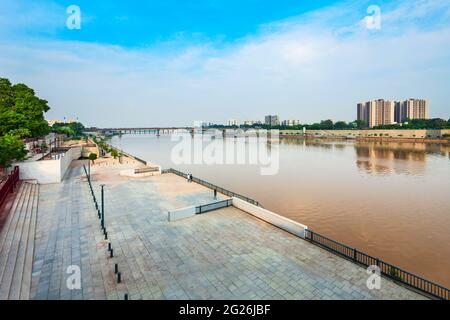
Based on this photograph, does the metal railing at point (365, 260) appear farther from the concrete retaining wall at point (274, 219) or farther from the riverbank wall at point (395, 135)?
the riverbank wall at point (395, 135)

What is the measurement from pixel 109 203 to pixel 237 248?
1192 cm

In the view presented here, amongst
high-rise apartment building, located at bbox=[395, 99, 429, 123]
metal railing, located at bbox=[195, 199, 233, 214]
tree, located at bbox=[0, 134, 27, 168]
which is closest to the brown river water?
metal railing, located at bbox=[195, 199, 233, 214]

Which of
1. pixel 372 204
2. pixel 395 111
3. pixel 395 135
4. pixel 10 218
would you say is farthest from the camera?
pixel 395 111

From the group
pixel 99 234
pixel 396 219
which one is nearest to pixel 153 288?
pixel 99 234

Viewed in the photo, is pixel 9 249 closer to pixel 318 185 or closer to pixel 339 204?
pixel 339 204

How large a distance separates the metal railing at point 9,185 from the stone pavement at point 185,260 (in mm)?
2672

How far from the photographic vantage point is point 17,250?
11508 mm

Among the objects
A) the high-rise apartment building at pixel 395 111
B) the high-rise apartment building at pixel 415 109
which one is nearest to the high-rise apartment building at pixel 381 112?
the high-rise apartment building at pixel 395 111

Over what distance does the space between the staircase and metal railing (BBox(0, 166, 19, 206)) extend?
0.77 metres

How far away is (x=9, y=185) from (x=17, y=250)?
11.2 metres

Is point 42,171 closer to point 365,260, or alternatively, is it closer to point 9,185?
point 9,185

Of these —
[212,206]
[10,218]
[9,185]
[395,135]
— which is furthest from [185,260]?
[395,135]

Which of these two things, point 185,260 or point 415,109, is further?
point 415,109

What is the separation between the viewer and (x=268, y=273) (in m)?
10.4
